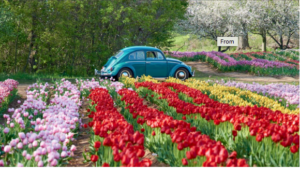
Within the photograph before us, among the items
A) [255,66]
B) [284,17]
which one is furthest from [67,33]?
[284,17]

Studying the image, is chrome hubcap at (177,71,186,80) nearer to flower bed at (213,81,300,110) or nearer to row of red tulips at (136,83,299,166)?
flower bed at (213,81,300,110)

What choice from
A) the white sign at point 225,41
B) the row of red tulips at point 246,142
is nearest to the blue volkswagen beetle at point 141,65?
the row of red tulips at point 246,142

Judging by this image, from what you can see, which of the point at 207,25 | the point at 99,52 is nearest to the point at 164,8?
the point at 99,52

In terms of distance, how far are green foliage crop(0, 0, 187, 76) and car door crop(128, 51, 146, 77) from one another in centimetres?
289

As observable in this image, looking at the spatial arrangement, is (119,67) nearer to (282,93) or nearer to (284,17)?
(282,93)

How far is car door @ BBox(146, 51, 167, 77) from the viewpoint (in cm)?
1334

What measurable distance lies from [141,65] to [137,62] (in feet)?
0.65

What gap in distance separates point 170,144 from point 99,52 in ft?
40.1

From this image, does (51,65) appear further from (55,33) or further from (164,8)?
(164,8)

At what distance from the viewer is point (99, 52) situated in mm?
16000

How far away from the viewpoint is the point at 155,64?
1338 cm

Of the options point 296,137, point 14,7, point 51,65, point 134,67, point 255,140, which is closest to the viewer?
point 296,137

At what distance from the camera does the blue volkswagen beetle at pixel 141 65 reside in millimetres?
13008

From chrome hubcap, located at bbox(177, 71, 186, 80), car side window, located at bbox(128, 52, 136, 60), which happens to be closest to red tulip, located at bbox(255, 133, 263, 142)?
car side window, located at bbox(128, 52, 136, 60)
